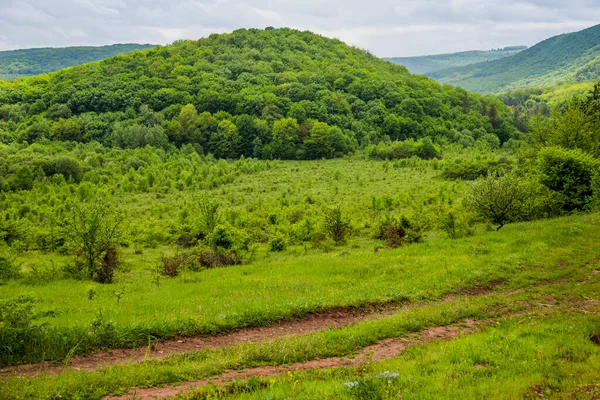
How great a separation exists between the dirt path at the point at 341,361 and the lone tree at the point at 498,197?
17.3 m

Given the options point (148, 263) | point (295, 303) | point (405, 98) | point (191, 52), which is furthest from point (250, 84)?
point (295, 303)

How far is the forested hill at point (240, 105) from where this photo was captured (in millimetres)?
100062

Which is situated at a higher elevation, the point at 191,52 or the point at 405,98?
the point at 191,52

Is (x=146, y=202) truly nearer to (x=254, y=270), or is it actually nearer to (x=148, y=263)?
(x=148, y=263)

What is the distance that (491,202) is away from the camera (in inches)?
1092

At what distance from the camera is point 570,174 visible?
→ 29.0 m

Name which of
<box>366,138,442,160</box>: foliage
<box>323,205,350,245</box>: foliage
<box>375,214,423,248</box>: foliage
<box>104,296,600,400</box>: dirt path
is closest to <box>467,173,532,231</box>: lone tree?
<box>375,214,423,248</box>: foliage

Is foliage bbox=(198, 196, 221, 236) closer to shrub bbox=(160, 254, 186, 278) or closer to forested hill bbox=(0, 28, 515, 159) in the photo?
shrub bbox=(160, 254, 186, 278)

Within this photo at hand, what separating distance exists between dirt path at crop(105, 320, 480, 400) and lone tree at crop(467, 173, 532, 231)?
56.8 ft

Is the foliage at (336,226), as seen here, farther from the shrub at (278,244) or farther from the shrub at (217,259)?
the shrub at (217,259)

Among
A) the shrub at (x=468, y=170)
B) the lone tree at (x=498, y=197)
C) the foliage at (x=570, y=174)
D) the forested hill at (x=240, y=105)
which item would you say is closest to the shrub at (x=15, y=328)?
the lone tree at (x=498, y=197)

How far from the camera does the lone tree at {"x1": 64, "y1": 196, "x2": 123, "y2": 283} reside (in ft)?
69.1

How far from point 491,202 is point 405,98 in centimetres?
10778

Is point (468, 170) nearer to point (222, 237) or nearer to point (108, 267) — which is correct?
point (222, 237)
